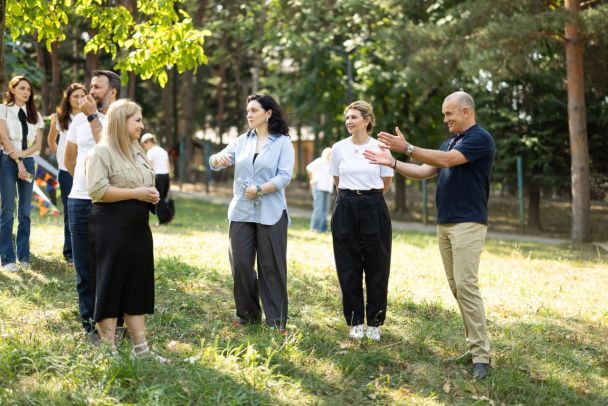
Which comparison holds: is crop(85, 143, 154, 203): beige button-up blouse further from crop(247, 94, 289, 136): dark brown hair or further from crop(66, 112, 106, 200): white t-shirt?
crop(247, 94, 289, 136): dark brown hair

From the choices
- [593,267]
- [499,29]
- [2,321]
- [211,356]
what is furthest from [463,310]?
[499,29]

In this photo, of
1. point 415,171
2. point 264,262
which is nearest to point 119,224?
point 264,262

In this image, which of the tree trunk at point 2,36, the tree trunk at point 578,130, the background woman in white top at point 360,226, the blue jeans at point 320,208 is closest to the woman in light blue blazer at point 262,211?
the background woman in white top at point 360,226

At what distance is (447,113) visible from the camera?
554 cm

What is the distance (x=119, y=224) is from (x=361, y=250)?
2.33 meters

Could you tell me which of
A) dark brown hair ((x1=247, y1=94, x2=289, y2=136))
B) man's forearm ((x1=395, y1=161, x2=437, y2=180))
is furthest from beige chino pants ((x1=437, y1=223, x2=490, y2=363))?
dark brown hair ((x1=247, y1=94, x2=289, y2=136))

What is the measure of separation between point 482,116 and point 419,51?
4004 millimetres

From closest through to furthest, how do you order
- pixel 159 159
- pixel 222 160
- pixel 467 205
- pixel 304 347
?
pixel 467 205, pixel 304 347, pixel 222 160, pixel 159 159

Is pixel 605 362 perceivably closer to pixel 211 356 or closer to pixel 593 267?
pixel 211 356

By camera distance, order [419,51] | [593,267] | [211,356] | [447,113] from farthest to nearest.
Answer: [419,51], [593,267], [447,113], [211,356]

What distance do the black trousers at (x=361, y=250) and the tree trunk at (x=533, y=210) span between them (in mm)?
15860

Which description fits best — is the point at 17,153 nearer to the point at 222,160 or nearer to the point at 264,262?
the point at 222,160

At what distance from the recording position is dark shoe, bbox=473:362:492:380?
217 inches

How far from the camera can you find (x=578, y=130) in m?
16.5
